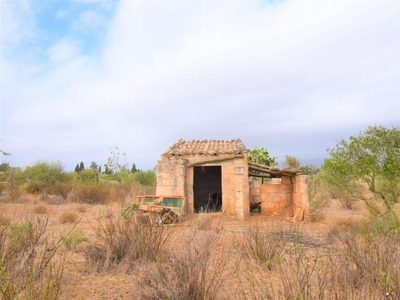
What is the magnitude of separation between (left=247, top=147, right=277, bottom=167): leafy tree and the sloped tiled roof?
511cm

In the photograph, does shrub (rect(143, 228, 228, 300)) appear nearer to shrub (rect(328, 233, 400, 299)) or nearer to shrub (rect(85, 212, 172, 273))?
shrub (rect(328, 233, 400, 299))

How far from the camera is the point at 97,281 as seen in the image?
5086 mm

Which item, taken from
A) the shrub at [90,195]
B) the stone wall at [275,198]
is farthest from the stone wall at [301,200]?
the shrub at [90,195]

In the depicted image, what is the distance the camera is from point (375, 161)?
888cm

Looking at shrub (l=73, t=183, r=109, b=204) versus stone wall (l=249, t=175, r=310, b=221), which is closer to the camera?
stone wall (l=249, t=175, r=310, b=221)

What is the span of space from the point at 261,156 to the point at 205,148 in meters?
7.79

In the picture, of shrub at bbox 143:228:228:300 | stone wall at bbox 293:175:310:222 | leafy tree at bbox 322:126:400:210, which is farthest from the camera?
stone wall at bbox 293:175:310:222

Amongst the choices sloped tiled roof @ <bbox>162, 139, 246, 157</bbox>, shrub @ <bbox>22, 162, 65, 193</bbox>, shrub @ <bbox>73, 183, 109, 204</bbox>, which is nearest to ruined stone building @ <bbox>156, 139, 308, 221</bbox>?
sloped tiled roof @ <bbox>162, 139, 246, 157</bbox>

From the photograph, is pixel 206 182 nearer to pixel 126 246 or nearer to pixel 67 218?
pixel 67 218

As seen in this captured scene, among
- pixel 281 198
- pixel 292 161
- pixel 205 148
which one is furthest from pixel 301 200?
pixel 292 161

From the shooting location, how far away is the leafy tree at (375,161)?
28.4 ft

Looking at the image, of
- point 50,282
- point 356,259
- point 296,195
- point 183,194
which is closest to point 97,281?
point 50,282

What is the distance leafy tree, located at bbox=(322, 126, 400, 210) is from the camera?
8.66 m

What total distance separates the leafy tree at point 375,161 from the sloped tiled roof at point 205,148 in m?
4.26
